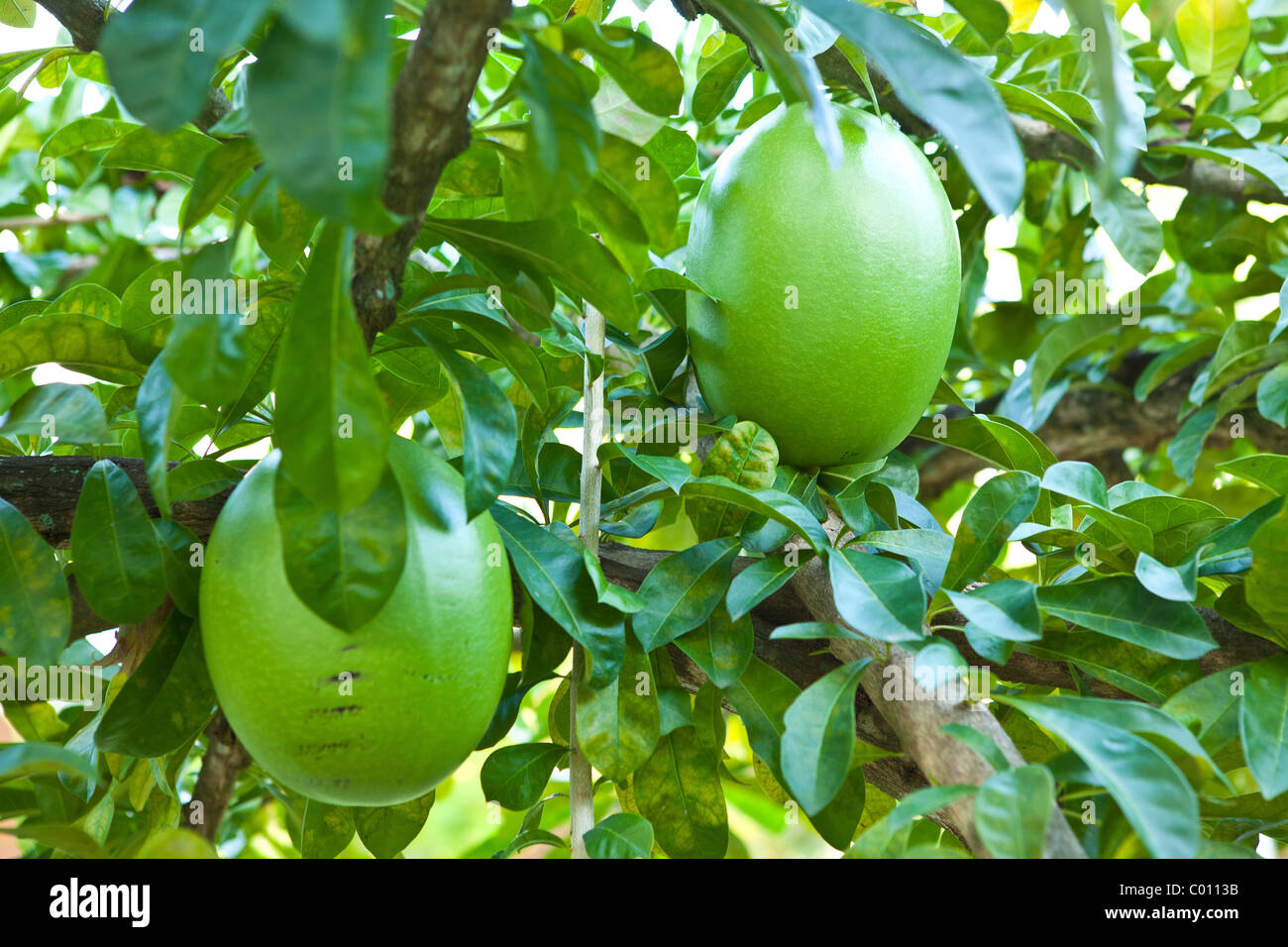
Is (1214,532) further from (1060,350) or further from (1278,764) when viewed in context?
(1060,350)

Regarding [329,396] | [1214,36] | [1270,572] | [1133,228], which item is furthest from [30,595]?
[1214,36]

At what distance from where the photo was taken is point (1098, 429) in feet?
4.72

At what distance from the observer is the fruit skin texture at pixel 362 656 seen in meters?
0.54

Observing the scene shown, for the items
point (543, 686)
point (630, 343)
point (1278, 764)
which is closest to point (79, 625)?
point (630, 343)

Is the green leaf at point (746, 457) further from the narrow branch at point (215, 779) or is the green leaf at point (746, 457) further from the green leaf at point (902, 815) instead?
the narrow branch at point (215, 779)

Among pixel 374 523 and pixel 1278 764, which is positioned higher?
pixel 374 523

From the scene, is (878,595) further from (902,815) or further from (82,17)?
(82,17)

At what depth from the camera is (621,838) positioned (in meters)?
0.61

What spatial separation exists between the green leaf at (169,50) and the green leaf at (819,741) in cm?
40

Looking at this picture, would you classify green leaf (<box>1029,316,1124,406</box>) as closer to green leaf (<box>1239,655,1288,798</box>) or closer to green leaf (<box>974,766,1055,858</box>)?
green leaf (<box>1239,655,1288,798</box>)

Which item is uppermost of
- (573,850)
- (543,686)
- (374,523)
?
(374,523)

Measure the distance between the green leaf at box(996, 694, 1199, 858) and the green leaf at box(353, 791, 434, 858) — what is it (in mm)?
467

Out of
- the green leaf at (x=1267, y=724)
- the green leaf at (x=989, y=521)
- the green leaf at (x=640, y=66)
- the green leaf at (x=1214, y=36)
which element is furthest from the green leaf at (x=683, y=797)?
the green leaf at (x=1214, y=36)
